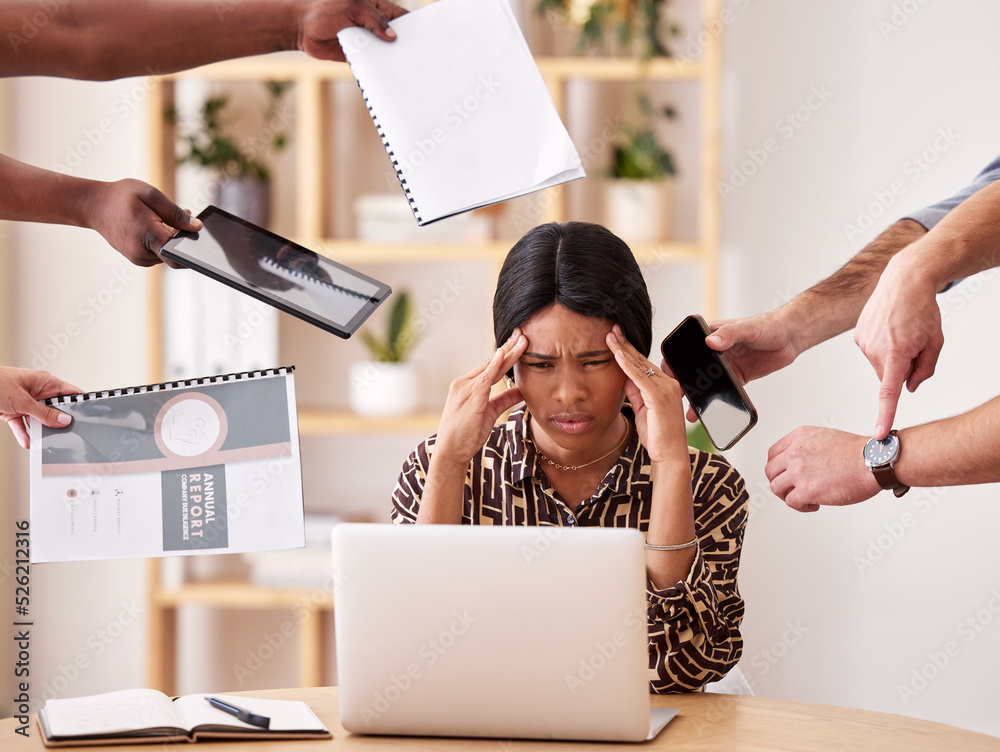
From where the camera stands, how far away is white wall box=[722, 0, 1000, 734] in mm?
2814

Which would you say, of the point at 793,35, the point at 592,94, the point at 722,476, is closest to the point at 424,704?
the point at 722,476

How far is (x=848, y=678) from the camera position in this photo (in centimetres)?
299

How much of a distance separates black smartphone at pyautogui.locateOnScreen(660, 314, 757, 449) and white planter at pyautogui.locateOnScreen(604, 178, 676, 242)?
1.16 meters

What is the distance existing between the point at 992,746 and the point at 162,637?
237cm

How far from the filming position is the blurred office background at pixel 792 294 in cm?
282

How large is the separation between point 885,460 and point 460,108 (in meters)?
0.82

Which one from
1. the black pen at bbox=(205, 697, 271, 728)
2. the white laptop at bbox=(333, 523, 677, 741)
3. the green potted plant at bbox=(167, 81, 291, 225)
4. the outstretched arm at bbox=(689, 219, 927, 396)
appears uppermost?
the green potted plant at bbox=(167, 81, 291, 225)

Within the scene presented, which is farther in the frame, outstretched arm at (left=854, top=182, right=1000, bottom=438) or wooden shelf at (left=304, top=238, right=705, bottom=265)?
wooden shelf at (left=304, top=238, right=705, bottom=265)

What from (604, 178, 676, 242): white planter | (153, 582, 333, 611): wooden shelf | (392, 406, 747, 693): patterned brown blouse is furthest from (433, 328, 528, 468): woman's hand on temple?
(153, 582, 333, 611): wooden shelf

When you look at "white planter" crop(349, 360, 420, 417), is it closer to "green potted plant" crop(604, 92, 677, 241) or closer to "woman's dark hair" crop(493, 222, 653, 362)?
"green potted plant" crop(604, 92, 677, 241)

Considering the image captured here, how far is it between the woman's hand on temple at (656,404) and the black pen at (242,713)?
0.71 metres

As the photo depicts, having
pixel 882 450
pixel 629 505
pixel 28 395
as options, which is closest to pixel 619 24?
pixel 629 505

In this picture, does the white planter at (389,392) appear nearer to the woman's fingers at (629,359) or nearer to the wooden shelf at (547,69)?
the wooden shelf at (547,69)

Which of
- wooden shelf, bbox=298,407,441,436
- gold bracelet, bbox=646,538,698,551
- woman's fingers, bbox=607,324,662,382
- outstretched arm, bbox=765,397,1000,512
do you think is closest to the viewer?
outstretched arm, bbox=765,397,1000,512
